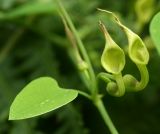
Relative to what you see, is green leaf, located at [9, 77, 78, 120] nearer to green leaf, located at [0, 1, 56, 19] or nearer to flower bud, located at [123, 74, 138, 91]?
flower bud, located at [123, 74, 138, 91]

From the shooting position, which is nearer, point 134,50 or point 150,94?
point 134,50

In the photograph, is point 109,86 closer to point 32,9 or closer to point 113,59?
point 113,59

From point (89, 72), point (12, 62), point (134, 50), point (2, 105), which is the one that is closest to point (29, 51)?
point (12, 62)

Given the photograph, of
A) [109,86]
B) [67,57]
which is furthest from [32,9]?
[109,86]

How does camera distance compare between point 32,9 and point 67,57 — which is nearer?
point 32,9

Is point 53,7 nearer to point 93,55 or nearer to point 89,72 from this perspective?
point 93,55

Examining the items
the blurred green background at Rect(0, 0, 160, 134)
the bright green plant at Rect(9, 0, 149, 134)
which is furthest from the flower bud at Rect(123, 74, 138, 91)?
the blurred green background at Rect(0, 0, 160, 134)
